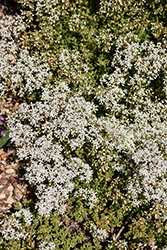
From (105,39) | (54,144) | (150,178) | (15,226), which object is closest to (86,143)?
(54,144)

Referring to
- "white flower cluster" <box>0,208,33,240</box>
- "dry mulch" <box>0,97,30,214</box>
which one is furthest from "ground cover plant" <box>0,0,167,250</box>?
"dry mulch" <box>0,97,30,214</box>

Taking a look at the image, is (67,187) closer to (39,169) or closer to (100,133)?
(39,169)

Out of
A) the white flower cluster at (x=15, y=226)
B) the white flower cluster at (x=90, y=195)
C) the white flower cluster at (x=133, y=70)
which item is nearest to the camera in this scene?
the white flower cluster at (x=15, y=226)

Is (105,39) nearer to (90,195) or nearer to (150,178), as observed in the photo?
(150,178)

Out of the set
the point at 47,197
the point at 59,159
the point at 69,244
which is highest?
the point at 59,159

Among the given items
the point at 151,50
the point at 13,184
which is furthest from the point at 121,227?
the point at 151,50

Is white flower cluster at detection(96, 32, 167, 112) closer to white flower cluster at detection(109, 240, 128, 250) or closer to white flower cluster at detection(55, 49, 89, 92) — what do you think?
white flower cluster at detection(55, 49, 89, 92)

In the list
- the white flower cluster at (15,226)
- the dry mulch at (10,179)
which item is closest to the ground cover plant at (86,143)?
the white flower cluster at (15,226)

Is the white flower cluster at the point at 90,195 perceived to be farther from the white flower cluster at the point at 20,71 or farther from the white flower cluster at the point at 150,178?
the white flower cluster at the point at 20,71
